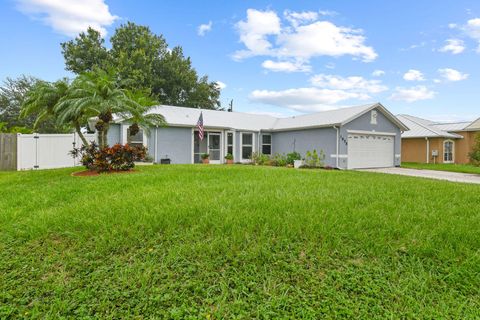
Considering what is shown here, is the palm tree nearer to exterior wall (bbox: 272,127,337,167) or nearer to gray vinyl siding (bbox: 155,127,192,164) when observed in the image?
gray vinyl siding (bbox: 155,127,192,164)

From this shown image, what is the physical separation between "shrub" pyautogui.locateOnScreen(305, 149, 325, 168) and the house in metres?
11.1

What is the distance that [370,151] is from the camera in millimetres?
17281

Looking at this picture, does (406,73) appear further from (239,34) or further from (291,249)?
(291,249)

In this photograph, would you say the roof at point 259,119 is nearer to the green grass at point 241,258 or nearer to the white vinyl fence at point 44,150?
the white vinyl fence at point 44,150

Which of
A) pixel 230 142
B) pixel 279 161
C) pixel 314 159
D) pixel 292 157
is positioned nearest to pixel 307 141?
pixel 292 157

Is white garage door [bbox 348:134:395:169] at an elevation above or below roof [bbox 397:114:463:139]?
below

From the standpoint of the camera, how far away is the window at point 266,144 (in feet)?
64.5

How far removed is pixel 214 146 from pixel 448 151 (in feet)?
63.5

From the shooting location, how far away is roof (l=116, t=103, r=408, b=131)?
16328mm

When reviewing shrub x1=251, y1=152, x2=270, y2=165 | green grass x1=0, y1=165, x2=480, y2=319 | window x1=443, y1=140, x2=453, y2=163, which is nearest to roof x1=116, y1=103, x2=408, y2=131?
shrub x1=251, y1=152, x2=270, y2=165

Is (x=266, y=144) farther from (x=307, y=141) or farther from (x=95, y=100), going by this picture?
(x=95, y=100)

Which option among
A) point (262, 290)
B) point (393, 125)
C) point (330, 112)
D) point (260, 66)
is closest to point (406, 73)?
point (393, 125)

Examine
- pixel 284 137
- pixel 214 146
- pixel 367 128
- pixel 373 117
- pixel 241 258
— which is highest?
pixel 373 117

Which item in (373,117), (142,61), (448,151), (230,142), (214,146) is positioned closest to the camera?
(373,117)
